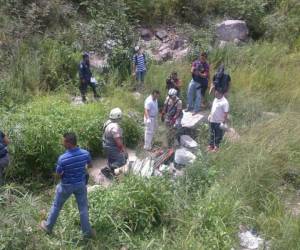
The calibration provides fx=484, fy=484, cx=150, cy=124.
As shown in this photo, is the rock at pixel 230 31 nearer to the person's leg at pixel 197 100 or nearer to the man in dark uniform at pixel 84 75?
the person's leg at pixel 197 100

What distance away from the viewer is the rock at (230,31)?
574 inches

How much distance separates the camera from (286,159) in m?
8.06

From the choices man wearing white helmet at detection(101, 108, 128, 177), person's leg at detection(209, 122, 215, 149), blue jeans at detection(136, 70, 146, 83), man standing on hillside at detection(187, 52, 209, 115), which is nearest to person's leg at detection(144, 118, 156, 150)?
man wearing white helmet at detection(101, 108, 128, 177)

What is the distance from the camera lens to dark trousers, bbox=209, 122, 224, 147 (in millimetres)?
8742

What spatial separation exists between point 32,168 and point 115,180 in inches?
67.3

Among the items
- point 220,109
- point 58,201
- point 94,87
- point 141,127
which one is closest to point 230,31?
point 94,87

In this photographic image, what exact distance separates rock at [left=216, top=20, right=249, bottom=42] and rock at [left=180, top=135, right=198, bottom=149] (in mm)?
6165

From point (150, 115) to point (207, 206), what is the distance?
104 inches

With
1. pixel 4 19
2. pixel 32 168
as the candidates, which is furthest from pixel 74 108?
pixel 4 19

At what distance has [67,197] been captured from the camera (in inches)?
241

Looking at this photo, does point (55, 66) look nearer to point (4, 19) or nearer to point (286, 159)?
point (4, 19)

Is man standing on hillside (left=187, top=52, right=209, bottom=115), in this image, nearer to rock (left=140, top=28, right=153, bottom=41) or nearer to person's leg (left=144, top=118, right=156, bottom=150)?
person's leg (left=144, top=118, right=156, bottom=150)

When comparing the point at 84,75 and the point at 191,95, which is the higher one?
the point at 84,75

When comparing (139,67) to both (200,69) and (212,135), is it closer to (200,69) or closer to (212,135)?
(200,69)
